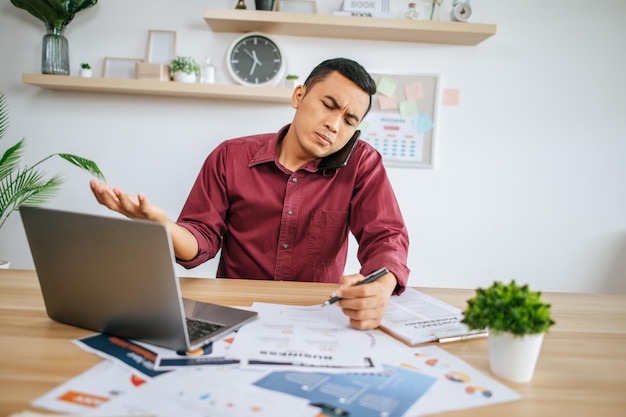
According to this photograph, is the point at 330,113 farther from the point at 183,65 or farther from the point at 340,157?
the point at 183,65

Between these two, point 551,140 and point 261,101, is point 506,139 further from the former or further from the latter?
point 261,101

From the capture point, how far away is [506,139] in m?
2.62

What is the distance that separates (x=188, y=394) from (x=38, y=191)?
6.49ft

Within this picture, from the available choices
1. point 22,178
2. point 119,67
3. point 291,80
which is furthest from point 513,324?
point 119,67

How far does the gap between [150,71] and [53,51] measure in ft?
1.54

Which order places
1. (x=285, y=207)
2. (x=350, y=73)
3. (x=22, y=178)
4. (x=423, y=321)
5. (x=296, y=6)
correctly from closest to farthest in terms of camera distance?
(x=423, y=321)
(x=350, y=73)
(x=285, y=207)
(x=22, y=178)
(x=296, y=6)

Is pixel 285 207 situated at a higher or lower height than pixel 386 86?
lower

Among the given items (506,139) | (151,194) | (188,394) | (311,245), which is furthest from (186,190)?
(188,394)

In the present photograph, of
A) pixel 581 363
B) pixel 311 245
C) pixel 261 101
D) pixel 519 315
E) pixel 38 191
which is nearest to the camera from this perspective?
pixel 519 315

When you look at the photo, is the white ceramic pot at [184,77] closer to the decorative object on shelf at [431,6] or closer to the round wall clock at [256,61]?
the round wall clock at [256,61]

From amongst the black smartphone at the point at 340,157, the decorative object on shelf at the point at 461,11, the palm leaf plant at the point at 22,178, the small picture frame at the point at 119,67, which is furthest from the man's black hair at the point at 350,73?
the small picture frame at the point at 119,67

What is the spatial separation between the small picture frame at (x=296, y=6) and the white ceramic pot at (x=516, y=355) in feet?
7.02

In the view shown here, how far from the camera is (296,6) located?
96.6 inches

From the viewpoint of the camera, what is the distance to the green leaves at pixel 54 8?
221cm
